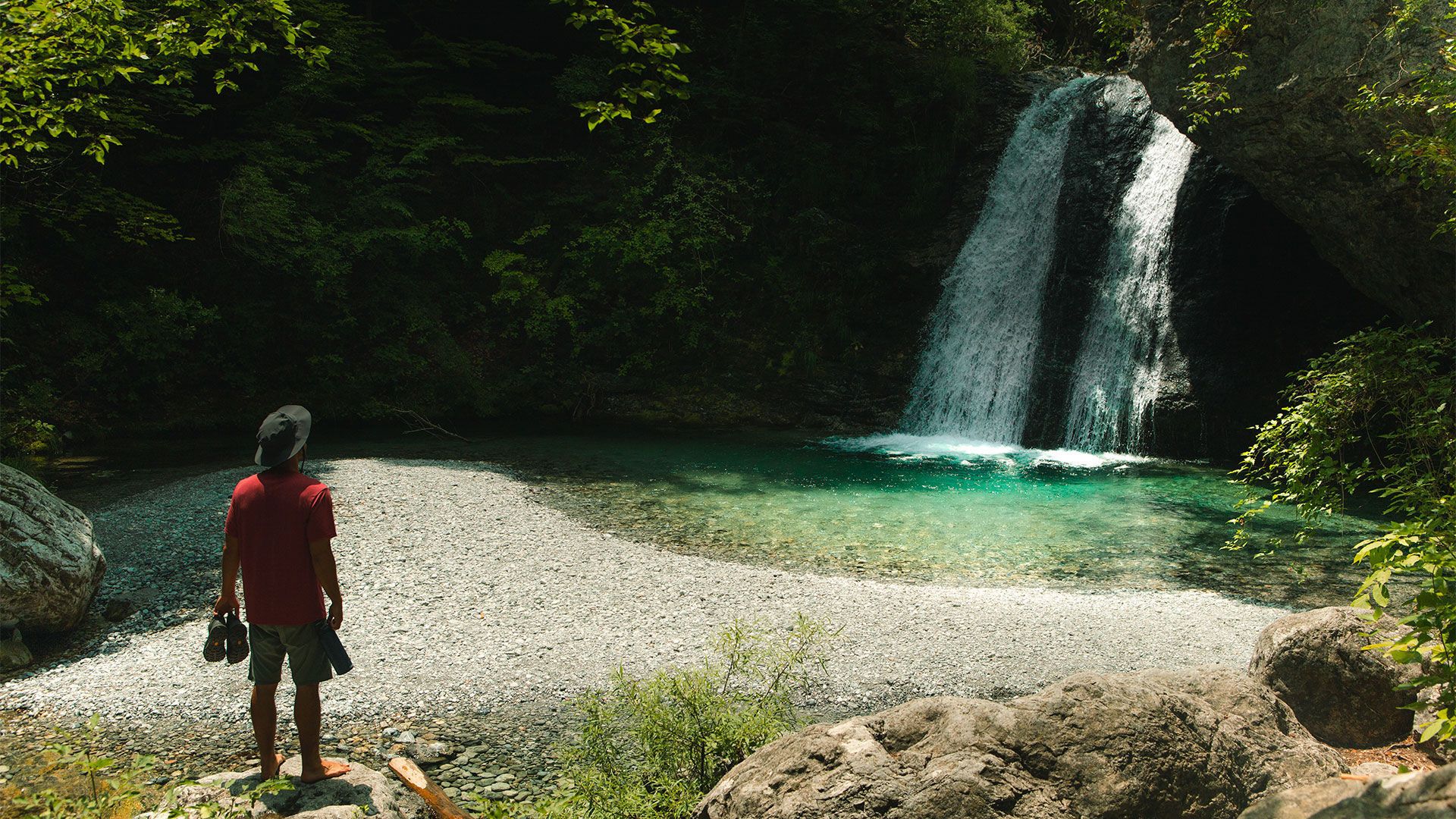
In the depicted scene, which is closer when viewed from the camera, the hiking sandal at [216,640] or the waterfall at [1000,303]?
the hiking sandal at [216,640]

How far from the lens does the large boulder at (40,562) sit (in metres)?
5.59

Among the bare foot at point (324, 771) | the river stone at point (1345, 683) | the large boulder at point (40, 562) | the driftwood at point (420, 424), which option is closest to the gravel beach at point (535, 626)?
the large boulder at point (40, 562)

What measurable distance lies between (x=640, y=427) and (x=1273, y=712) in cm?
1260

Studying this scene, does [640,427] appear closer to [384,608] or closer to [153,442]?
[153,442]

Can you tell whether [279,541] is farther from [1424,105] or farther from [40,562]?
[1424,105]

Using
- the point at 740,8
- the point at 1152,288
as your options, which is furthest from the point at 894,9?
the point at 1152,288

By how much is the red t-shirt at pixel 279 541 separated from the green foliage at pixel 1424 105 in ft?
17.3

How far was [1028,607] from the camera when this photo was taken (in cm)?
677

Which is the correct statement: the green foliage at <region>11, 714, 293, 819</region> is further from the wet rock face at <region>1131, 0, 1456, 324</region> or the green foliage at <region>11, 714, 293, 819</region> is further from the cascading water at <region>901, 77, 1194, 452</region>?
the cascading water at <region>901, 77, 1194, 452</region>

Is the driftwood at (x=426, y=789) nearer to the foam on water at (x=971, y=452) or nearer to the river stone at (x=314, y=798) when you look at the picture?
the river stone at (x=314, y=798)

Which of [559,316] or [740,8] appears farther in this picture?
[740,8]

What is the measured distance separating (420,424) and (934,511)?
9626 millimetres

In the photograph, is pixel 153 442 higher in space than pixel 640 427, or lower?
lower

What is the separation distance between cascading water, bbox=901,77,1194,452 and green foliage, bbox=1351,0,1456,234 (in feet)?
17.7
